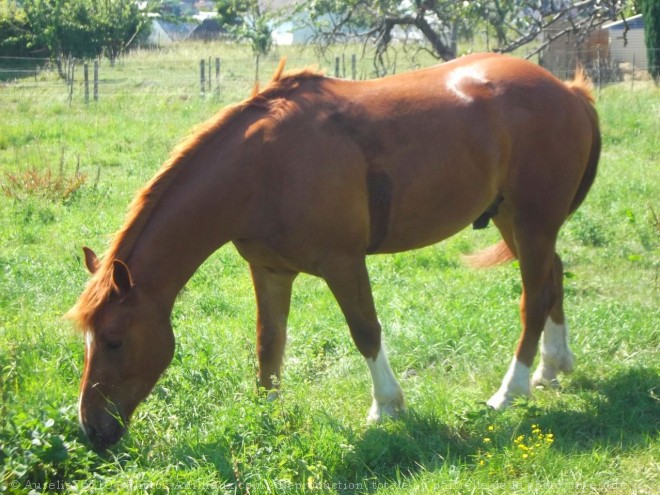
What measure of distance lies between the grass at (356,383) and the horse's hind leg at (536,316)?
17 cm

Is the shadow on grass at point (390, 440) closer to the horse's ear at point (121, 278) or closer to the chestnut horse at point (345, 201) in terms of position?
the chestnut horse at point (345, 201)

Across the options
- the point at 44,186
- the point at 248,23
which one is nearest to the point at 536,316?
the point at 44,186

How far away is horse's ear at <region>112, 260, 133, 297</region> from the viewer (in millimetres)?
3896

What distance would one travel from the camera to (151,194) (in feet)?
14.0

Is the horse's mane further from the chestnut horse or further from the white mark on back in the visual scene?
the white mark on back

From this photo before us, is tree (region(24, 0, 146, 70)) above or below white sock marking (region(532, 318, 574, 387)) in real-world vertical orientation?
above

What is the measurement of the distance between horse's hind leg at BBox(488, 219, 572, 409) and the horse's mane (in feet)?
5.59

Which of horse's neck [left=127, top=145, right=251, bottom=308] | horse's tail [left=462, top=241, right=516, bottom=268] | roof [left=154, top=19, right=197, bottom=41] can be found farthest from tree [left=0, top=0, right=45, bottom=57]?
horse's neck [left=127, top=145, right=251, bottom=308]

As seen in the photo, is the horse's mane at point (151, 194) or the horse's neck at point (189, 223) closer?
the horse's mane at point (151, 194)

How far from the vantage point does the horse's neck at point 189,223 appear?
418cm

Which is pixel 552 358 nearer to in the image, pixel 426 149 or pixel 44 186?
pixel 426 149

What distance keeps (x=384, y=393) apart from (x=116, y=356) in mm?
1467

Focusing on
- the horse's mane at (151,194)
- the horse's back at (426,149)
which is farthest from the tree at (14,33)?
the horse's back at (426,149)

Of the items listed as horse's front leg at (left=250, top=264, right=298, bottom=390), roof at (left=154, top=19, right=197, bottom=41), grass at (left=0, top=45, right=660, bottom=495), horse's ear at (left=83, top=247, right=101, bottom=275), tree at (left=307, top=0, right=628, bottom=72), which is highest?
tree at (left=307, top=0, right=628, bottom=72)
